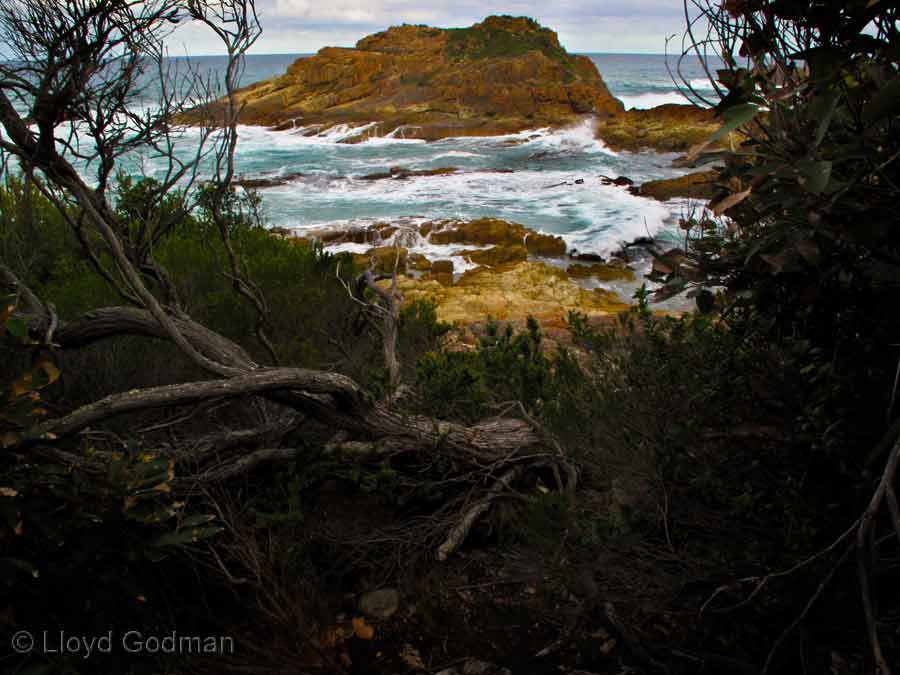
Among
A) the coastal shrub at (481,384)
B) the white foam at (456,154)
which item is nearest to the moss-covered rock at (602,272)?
the coastal shrub at (481,384)

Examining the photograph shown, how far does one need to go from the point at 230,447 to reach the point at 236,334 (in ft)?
5.56

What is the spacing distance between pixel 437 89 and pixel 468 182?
19.0m

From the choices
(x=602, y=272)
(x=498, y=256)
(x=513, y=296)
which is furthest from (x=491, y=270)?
(x=513, y=296)

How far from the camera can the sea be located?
738 inches

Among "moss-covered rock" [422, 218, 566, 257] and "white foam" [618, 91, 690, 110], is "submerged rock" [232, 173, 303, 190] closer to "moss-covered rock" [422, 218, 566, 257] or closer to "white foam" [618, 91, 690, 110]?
"moss-covered rock" [422, 218, 566, 257]

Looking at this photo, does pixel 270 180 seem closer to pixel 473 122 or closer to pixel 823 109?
pixel 473 122

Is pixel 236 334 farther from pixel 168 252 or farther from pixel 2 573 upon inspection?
pixel 2 573

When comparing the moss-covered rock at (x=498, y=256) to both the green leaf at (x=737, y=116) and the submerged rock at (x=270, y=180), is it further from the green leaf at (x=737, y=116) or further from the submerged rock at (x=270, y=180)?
the green leaf at (x=737, y=116)

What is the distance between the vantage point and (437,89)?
41.0 metres

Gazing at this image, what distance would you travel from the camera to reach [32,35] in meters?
3.76

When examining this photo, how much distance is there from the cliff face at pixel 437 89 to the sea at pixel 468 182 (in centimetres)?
179

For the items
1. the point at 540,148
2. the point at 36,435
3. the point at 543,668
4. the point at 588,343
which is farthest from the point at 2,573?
the point at 540,148

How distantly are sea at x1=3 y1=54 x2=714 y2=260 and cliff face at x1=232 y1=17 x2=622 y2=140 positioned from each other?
1795mm

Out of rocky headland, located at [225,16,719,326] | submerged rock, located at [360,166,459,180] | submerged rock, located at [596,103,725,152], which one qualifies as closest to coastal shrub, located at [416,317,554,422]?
rocky headland, located at [225,16,719,326]
